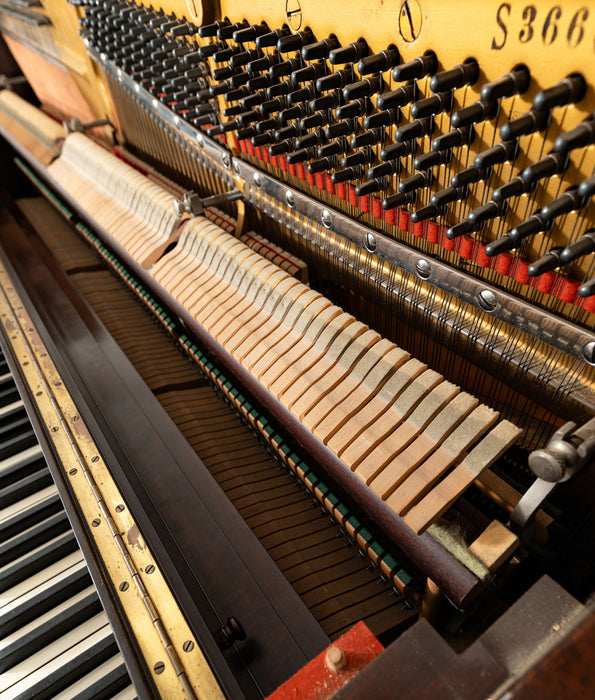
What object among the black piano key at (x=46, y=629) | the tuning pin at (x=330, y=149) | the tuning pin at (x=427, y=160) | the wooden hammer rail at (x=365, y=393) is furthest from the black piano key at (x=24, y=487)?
the tuning pin at (x=427, y=160)

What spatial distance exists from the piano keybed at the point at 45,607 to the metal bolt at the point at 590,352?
6.67 feet

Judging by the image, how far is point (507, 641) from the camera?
2.33 ft

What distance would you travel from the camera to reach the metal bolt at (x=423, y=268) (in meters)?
1.73

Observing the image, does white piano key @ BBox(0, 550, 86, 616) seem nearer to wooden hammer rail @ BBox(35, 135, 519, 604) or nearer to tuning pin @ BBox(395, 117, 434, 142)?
wooden hammer rail @ BBox(35, 135, 519, 604)

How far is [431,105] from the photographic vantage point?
4.11ft

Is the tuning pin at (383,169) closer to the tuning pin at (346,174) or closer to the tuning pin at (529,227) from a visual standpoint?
the tuning pin at (346,174)

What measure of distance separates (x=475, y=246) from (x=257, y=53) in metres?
1.11

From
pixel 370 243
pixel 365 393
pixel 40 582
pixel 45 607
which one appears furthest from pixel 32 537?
pixel 370 243

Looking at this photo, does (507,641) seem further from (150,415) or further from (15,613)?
(15,613)

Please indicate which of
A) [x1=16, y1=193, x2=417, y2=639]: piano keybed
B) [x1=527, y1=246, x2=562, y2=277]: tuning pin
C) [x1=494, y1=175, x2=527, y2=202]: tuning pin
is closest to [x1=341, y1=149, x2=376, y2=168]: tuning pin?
[x1=494, y1=175, x2=527, y2=202]: tuning pin

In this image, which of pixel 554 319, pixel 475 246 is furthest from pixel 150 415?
pixel 554 319

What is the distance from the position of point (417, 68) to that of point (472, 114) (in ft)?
0.75

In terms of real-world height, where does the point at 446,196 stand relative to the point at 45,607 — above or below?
above

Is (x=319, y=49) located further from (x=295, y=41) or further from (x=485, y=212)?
(x=485, y=212)
